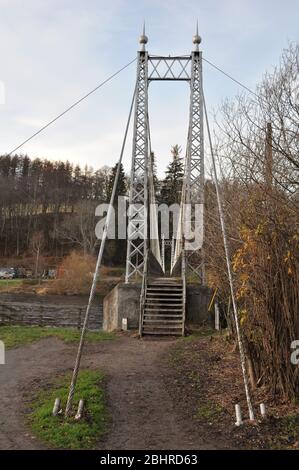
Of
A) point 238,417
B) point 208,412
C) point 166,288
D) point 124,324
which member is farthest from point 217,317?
point 238,417

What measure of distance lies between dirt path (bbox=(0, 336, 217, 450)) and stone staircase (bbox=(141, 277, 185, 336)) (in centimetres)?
77

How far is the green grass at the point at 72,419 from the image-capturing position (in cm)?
433

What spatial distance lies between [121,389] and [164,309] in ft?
17.7

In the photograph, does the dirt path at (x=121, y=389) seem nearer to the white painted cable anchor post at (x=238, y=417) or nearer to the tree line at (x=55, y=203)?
the white painted cable anchor post at (x=238, y=417)

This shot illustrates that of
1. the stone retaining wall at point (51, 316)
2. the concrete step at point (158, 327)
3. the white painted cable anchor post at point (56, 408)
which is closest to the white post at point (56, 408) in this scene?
the white painted cable anchor post at point (56, 408)

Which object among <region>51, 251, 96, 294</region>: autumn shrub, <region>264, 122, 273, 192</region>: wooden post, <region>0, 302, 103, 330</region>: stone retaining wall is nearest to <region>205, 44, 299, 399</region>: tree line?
<region>264, 122, 273, 192</region>: wooden post

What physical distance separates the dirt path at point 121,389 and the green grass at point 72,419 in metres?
0.12

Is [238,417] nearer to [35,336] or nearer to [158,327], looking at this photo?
[158,327]

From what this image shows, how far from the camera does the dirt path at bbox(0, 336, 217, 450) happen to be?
174 inches

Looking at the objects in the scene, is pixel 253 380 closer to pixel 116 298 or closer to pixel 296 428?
pixel 296 428

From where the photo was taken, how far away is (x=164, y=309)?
11547 mm

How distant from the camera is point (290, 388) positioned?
517cm

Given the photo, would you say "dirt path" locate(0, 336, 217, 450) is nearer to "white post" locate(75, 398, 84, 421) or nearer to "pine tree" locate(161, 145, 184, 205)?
"white post" locate(75, 398, 84, 421)
